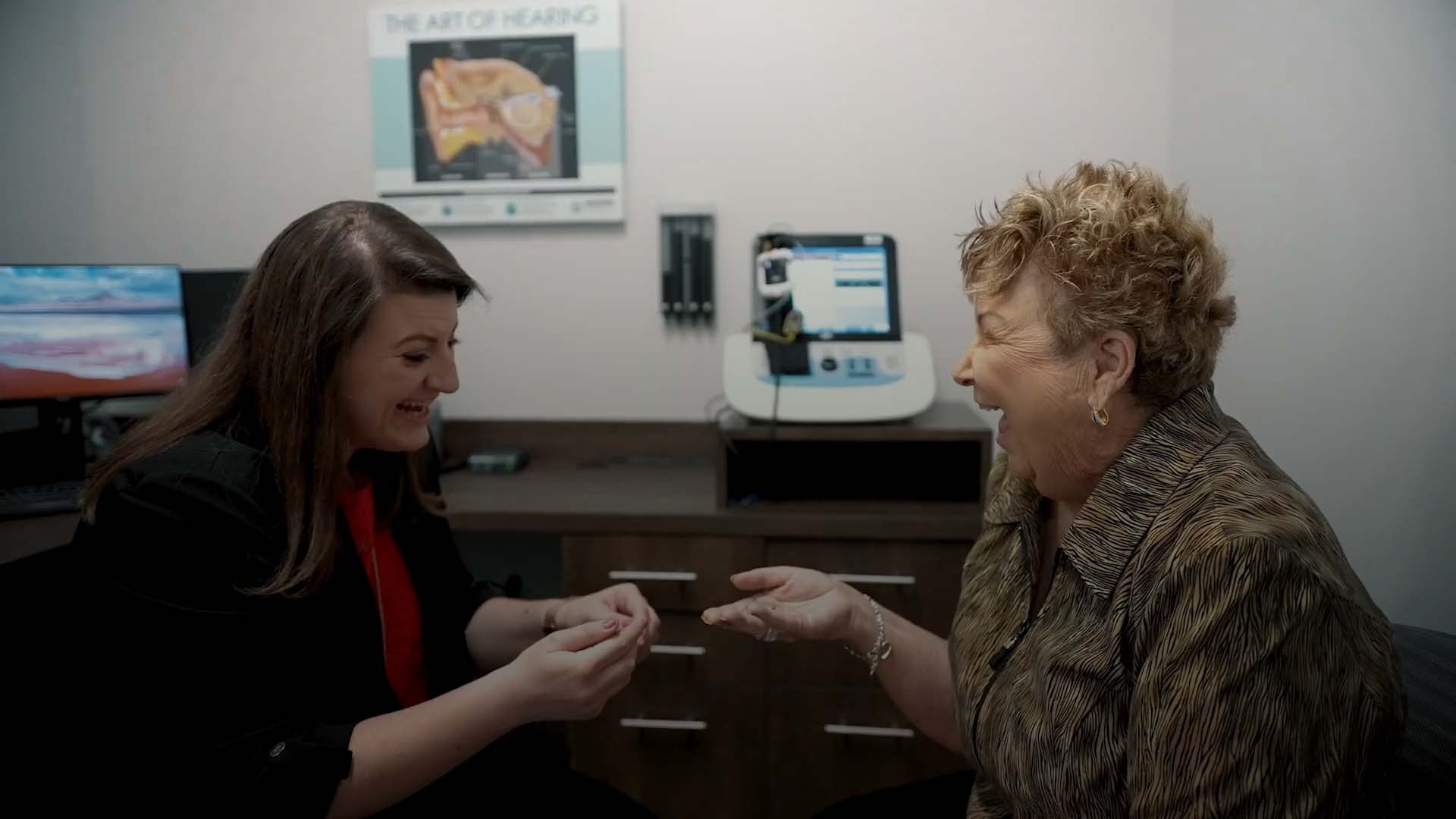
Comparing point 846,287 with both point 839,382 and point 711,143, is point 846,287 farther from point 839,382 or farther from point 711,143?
point 711,143

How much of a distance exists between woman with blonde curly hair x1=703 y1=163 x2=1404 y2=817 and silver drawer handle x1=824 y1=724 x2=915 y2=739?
646mm

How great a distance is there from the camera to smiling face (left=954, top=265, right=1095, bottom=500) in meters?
0.99

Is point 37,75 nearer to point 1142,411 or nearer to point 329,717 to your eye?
point 329,717

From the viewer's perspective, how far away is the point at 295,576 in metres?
1.07

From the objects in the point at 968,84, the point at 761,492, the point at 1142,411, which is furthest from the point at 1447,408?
the point at 968,84

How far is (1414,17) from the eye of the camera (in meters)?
1.21

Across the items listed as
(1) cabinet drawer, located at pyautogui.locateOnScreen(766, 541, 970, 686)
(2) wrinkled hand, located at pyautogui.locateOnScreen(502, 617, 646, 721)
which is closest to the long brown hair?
(2) wrinkled hand, located at pyautogui.locateOnScreen(502, 617, 646, 721)

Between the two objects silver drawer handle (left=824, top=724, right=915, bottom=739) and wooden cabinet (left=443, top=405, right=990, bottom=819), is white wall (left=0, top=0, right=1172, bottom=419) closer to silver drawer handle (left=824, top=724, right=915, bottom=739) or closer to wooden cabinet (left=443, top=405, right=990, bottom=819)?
wooden cabinet (left=443, top=405, right=990, bottom=819)

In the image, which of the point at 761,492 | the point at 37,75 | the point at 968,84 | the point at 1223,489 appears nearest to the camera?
the point at 1223,489

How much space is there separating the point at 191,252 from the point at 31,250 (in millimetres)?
472

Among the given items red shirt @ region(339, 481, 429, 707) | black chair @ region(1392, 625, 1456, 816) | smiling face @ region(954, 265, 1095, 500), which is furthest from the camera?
red shirt @ region(339, 481, 429, 707)

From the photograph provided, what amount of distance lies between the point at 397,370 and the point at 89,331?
1355mm

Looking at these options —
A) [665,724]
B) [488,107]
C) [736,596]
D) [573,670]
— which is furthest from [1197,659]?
[488,107]

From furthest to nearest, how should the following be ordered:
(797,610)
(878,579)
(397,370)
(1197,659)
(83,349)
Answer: (83,349) → (878,579) → (797,610) → (397,370) → (1197,659)
